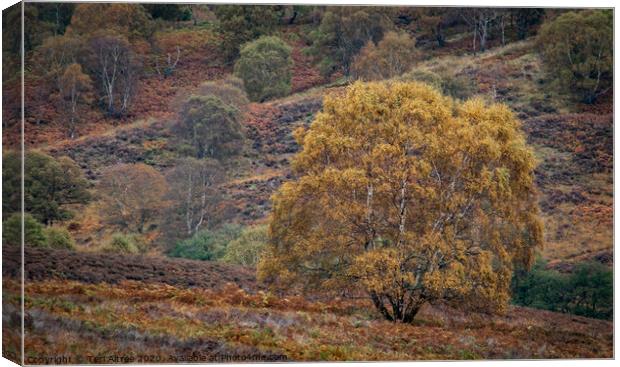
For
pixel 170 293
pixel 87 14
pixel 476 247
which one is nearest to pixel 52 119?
pixel 87 14

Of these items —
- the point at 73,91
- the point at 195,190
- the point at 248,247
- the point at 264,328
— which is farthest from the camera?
the point at 195,190

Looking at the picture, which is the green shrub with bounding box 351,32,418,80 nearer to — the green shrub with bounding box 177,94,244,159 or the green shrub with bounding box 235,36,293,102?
the green shrub with bounding box 235,36,293,102

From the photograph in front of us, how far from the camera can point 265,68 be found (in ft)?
142

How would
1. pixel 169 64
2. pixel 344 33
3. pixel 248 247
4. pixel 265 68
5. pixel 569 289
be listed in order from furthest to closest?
pixel 169 64
pixel 344 33
pixel 265 68
pixel 248 247
pixel 569 289

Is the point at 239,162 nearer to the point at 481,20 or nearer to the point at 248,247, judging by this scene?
the point at 248,247

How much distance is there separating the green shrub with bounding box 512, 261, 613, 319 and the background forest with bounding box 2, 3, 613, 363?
0.06 metres

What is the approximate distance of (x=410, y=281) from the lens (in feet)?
117

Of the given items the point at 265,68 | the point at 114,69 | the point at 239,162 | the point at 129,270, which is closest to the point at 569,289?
the point at 265,68

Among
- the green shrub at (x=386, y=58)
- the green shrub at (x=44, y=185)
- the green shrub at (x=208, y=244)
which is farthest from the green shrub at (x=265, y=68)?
the green shrub at (x=44, y=185)

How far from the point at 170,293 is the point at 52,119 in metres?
5.85

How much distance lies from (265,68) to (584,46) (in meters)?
9.97

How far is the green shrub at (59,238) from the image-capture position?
35594 millimetres

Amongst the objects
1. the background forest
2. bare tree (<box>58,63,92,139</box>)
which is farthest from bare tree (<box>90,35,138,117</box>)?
bare tree (<box>58,63,92,139</box>)

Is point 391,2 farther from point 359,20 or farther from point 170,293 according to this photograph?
point 170,293
